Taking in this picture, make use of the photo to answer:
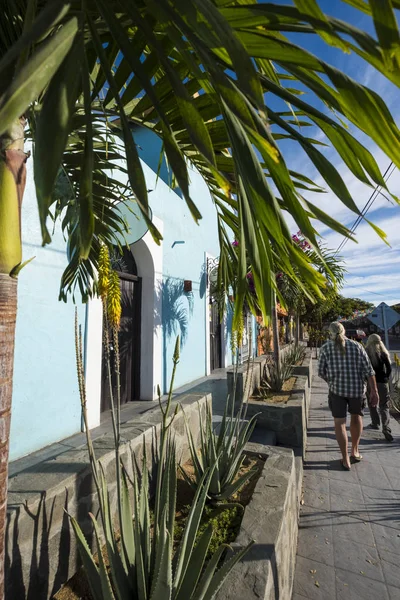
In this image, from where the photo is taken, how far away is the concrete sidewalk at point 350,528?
7.09ft

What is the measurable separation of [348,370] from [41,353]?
12.7ft

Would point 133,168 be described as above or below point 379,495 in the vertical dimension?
above

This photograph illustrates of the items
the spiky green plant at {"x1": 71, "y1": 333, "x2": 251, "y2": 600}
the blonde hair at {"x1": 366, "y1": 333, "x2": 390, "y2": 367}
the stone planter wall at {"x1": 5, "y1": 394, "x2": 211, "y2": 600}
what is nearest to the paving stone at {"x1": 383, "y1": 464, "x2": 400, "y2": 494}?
the blonde hair at {"x1": 366, "y1": 333, "x2": 390, "y2": 367}

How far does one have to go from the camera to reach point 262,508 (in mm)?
2041

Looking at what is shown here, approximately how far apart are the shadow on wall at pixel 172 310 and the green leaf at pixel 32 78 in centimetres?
558

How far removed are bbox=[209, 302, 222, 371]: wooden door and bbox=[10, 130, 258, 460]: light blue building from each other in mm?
32

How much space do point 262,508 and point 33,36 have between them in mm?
2481

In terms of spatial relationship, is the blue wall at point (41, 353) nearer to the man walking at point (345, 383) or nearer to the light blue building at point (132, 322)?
the light blue building at point (132, 322)

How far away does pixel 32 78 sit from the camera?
18.4 inches

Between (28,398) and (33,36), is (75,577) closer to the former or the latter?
(28,398)

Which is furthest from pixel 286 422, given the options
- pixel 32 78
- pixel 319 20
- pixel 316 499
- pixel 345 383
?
pixel 32 78

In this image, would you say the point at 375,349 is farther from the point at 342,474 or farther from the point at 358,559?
the point at 358,559

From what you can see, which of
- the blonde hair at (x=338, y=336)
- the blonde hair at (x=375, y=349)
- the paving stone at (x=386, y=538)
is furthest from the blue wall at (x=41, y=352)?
the blonde hair at (x=375, y=349)

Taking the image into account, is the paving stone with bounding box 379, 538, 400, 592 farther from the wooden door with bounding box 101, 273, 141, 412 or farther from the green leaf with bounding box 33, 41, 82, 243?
the wooden door with bounding box 101, 273, 141, 412
